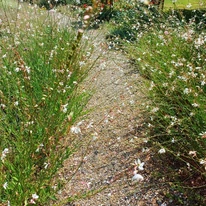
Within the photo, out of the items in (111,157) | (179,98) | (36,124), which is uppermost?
(179,98)

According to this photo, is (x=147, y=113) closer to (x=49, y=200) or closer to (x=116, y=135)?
(x=116, y=135)

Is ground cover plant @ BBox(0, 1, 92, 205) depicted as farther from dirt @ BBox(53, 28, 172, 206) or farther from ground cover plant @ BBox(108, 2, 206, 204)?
ground cover plant @ BBox(108, 2, 206, 204)

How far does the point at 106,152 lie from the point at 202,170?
0.90 m

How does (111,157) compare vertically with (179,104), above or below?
below

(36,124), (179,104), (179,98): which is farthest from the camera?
(179,98)

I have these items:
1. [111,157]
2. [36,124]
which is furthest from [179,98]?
[36,124]

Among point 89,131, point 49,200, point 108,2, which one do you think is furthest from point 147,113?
point 108,2

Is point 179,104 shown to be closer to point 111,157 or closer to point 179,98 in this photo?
point 179,98

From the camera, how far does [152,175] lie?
2.43 m

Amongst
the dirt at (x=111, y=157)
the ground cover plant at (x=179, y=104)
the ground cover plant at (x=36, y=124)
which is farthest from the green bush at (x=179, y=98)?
the ground cover plant at (x=36, y=124)

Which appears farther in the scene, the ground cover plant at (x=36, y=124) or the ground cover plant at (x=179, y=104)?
the ground cover plant at (x=179, y=104)

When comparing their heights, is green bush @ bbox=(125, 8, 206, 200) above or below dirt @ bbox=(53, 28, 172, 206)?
above

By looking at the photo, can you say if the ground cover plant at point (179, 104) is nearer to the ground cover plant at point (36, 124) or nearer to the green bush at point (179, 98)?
the green bush at point (179, 98)

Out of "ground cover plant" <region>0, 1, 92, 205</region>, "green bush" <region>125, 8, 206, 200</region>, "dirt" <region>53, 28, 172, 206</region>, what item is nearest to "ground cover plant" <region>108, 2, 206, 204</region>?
"green bush" <region>125, 8, 206, 200</region>
